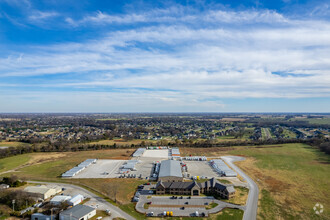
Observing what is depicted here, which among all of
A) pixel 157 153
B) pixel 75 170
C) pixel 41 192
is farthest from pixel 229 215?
pixel 157 153

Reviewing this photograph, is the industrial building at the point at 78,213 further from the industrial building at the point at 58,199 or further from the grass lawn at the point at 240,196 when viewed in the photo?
the grass lawn at the point at 240,196

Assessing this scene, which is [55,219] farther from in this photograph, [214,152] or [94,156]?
[214,152]

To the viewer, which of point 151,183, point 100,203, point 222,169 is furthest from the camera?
point 222,169

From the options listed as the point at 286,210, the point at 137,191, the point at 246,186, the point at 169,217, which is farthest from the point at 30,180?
the point at 286,210

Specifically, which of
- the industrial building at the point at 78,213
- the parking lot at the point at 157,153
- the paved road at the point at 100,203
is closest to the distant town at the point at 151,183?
the paved road at the point at 100,203

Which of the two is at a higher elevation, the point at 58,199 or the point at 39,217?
the point at 58,199

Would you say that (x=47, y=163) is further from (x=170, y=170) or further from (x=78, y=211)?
(x=170, y=170)

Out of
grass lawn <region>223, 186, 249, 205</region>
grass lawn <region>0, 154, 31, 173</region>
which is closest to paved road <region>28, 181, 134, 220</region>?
grass lawn <region>223, 186, 249, 205</region>
